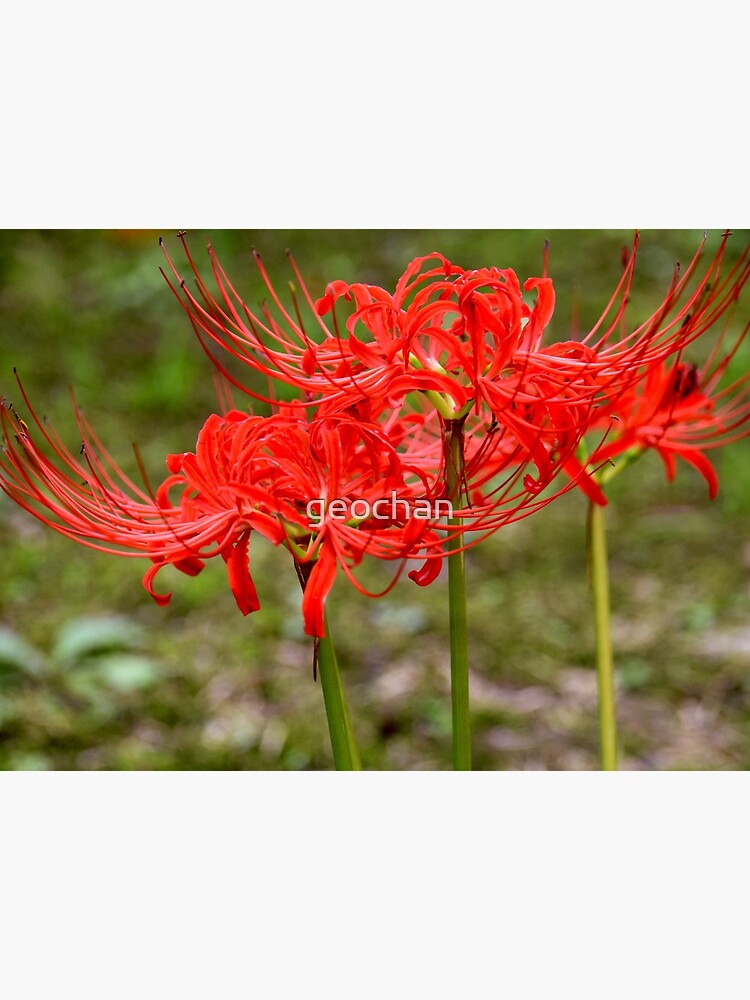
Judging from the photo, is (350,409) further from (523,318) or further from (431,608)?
(431,608)

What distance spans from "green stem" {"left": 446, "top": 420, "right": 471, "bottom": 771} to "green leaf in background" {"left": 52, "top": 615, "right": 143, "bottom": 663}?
1.08 meters

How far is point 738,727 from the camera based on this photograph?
185cm

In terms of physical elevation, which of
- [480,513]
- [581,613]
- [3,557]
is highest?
[480,513]

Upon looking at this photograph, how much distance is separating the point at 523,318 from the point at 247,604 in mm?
357

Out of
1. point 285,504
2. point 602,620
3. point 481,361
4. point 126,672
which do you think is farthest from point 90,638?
point 481,361

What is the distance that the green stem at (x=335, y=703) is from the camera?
3.43ft

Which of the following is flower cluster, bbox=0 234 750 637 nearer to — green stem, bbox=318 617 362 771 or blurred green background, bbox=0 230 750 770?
green stem, bbox=318 617 362 771

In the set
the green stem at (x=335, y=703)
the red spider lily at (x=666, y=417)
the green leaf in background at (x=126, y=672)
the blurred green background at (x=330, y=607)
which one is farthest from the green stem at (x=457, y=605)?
the green leaf in background at (x=126, y=672)

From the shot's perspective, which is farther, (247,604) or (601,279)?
(601,279)

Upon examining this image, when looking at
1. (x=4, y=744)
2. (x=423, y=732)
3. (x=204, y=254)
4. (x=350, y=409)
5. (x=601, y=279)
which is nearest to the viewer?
(x=350, y=409)

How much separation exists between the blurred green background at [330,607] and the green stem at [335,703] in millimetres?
742
